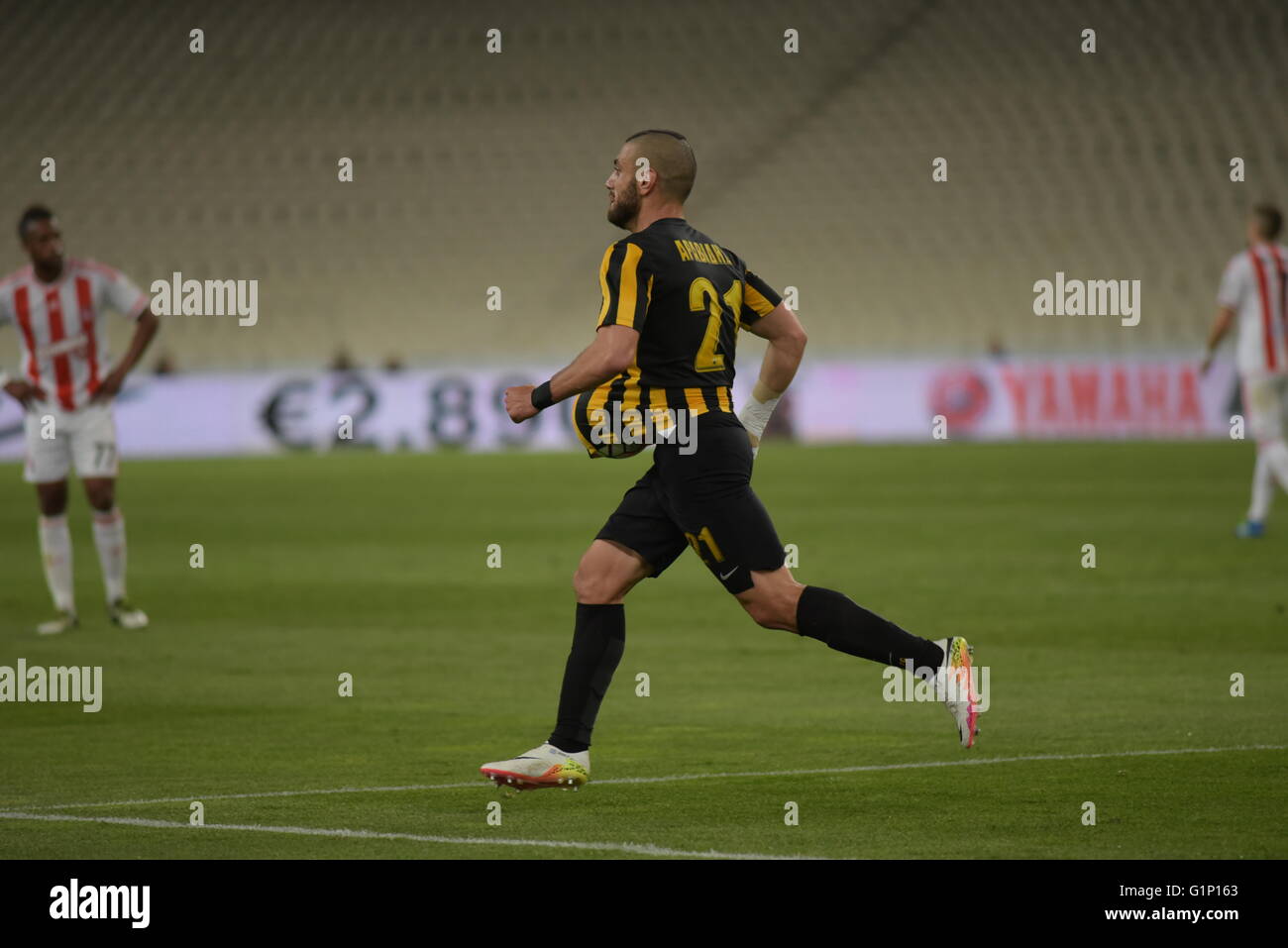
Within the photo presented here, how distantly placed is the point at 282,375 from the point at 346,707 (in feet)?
78.3

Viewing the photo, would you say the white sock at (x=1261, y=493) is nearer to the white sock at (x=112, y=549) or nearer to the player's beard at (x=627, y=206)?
the white sock at (x=112, y=549)

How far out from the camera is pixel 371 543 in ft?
55.8

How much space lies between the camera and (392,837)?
5.95 meters

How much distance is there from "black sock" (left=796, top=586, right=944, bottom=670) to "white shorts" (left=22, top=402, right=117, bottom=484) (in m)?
6.42

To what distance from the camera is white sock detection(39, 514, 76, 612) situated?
11.8 metres

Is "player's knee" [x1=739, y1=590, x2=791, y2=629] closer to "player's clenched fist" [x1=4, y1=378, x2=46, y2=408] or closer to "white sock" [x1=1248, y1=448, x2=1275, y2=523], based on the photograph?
"player's clenched fist" [x1=4, y1=378, x2=46, y2=408]

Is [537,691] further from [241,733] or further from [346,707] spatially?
[241,733]

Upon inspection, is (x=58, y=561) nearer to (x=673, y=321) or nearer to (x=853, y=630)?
(x=673, y=321)

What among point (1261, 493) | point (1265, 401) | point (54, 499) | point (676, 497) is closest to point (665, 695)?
point (676, 497)

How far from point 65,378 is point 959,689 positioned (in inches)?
274

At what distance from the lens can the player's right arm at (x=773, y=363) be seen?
22.4ft

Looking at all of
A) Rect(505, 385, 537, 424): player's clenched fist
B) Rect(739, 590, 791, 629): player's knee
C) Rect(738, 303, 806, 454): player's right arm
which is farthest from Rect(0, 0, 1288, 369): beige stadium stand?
Rect(505, 385, 537, 424): player's clenched fist

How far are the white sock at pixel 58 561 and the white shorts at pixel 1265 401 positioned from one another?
931cm

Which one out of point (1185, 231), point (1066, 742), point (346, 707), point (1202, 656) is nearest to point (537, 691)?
point (346, 707)
